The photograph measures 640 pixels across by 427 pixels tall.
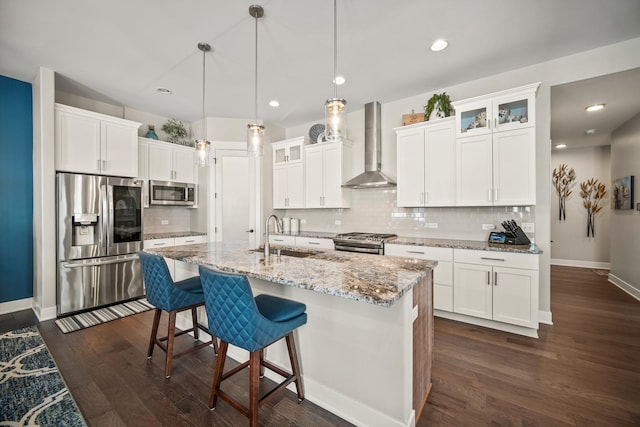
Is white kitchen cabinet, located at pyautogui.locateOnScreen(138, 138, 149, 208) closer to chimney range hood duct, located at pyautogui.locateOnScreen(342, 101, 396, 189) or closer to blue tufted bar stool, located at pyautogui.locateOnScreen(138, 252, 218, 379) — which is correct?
blue tufted bar stool, located at pyautogui.locateOnScreen(138, 252, 218, 379)

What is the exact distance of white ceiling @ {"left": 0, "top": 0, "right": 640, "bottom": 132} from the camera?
2199 mm

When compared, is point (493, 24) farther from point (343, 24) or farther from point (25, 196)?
point (25, 196)

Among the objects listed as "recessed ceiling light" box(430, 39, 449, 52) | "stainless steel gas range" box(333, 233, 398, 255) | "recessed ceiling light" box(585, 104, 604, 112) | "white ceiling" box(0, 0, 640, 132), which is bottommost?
"stainless steel gas range" box(333, 233, 398, 255)

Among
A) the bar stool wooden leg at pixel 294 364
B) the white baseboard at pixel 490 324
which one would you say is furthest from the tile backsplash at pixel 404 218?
the bar stool wooden leg at pixel 294 364

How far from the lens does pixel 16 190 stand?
11.0 feet

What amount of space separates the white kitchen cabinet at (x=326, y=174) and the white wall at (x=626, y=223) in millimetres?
4251

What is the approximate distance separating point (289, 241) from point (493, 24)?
3.70 metres

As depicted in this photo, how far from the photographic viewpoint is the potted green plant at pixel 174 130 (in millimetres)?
4641

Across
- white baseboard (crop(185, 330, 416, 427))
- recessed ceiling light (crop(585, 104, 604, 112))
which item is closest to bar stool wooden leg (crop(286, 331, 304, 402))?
white baseboard (crop(185, 330, 416, 427))

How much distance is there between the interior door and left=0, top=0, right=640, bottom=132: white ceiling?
126 centimetres

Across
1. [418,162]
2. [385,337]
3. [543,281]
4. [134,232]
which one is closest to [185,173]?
[134,232]

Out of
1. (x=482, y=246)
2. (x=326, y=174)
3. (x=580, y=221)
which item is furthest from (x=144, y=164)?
(x=580, y=221)

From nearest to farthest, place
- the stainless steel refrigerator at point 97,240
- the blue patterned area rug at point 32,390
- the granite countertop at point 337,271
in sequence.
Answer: the granite countertop at point 337,271 < the blue patterned area rug at point 32,390 < the stainless steel refrigerator at point 97,240

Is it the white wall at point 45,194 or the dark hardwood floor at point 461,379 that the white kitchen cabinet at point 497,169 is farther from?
the white wall at point 45,194
